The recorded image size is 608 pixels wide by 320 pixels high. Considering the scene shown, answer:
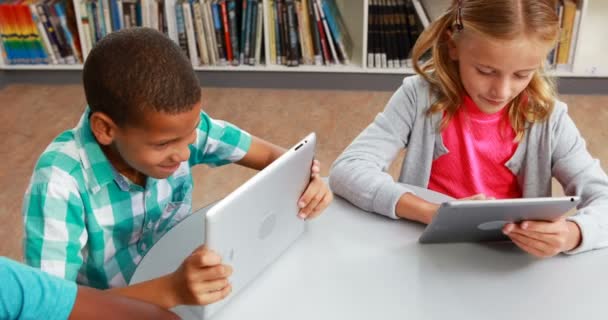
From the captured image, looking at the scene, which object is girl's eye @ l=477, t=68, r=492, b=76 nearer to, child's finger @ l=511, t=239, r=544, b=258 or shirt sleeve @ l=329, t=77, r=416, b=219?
shirt sleeve @ l=329, t=77, r=416, b=219

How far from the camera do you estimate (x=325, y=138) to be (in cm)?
298

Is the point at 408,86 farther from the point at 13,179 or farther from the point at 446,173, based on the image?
the point at 13,179

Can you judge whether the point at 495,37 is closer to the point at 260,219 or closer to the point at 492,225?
the point at 492,225

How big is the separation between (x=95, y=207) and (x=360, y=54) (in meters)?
2.32

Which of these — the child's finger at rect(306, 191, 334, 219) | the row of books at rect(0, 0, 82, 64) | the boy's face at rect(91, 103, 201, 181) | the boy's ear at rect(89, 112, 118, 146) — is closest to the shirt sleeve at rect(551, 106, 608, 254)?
the child's finger at rect(306, 191, 334, 219)

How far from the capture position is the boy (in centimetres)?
108

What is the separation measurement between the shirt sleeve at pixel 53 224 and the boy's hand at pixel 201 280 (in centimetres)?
21

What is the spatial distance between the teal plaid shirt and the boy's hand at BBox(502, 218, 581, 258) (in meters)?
0.59

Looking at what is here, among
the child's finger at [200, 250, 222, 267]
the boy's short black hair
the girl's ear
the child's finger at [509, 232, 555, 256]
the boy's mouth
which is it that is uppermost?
the boy's short black hair

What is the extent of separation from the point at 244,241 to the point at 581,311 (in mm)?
543

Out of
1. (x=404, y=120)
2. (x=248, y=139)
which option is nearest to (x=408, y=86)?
(x=404, y=120)

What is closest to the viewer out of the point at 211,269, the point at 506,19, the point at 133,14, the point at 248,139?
the point at 211,269

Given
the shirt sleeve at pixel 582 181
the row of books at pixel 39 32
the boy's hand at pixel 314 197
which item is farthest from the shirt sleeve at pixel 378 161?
the row of books at pixel 39 32

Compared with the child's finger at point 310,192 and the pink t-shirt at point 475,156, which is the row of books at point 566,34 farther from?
the child's finger at point 310,192
